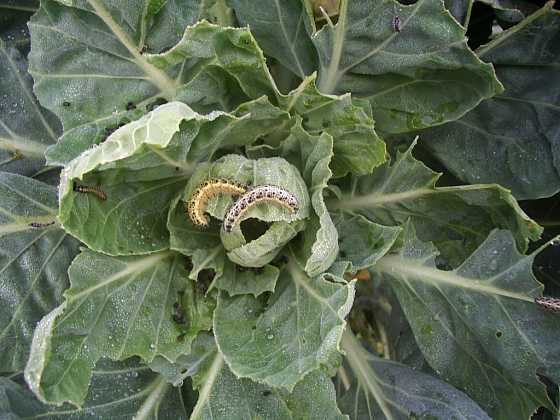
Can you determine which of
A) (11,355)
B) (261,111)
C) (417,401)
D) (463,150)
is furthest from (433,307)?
(11,355)

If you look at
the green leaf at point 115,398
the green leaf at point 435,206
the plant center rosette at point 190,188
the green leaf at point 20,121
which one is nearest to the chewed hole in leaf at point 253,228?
the plant center rosette at point 190,188

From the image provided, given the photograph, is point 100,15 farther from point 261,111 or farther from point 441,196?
point 441,196

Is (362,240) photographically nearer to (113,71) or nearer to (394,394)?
(394,394)

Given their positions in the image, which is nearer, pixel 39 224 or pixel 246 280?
pixel 246 280

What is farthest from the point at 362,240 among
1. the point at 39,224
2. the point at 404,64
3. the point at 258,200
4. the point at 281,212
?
the point at 39,224

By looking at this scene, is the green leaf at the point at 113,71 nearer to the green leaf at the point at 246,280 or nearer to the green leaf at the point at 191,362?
the green leaf at the point at 246,280

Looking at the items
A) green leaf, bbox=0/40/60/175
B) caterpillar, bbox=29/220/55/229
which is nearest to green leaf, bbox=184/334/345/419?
caterpillar, bbox=29/220/55/229
